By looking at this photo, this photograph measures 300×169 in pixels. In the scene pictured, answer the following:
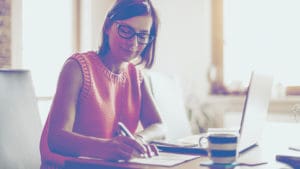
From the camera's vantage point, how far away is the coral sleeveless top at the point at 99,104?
1557 mm

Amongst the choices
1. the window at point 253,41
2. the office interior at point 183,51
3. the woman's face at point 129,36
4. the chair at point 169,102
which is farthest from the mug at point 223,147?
the window at point 253,41

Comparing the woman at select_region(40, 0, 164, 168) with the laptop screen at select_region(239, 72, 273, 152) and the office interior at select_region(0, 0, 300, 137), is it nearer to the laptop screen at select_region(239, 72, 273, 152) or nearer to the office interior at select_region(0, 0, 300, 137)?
the laptop screen at select_region(239, 72, 273, 152)

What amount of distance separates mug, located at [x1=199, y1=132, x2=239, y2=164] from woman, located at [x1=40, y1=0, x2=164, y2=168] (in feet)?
0.66

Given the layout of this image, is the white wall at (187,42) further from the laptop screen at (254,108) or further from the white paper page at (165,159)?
the white paper page at (165,159)

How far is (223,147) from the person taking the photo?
116 centimetres

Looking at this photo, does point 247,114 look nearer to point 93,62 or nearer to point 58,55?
point 93,62

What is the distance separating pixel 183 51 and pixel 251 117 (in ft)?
7.42

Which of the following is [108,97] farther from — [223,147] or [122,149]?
[223,147]

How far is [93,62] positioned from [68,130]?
303 millimetres

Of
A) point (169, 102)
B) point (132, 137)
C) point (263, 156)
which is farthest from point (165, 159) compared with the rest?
point (169, 102)

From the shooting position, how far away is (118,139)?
1.29m

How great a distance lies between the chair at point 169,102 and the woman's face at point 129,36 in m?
0.80

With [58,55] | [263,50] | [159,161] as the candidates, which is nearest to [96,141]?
[159,161]

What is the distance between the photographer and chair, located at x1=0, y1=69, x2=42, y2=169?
4.88ft
